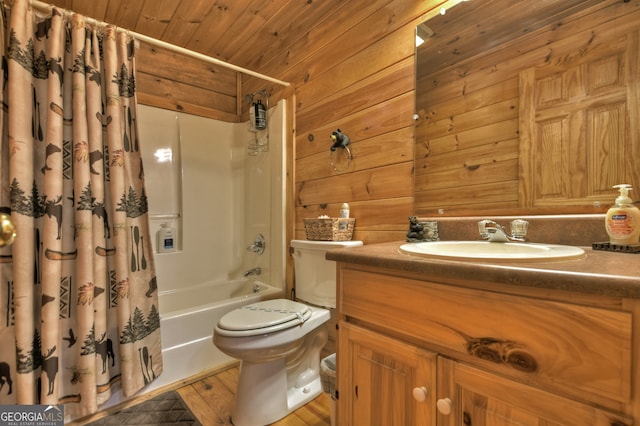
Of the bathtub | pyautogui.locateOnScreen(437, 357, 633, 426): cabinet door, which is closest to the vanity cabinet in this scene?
pyautogui.locateOnScreen(437, 357, 633, 426): cabinet door

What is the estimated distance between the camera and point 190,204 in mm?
2338

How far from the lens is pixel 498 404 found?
0.56 meters

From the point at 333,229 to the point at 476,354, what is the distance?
0.96 m

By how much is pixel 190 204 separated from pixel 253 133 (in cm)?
79

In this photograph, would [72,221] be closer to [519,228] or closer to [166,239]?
[166,239]

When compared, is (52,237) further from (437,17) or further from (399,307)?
(437,17)

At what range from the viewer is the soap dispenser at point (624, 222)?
0.71 metres

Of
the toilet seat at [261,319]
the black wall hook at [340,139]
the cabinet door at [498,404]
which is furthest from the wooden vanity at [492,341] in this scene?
the black wall hook at [340,139]

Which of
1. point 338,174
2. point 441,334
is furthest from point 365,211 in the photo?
point 441,334

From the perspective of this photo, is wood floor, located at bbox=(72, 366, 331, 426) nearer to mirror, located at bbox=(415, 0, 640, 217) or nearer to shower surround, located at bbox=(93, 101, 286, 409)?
shower surround, located at bbox=(93, 101, 286, 409)

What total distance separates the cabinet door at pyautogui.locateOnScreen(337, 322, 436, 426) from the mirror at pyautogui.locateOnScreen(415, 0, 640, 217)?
2.15 feet

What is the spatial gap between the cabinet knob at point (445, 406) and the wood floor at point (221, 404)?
0.93 m

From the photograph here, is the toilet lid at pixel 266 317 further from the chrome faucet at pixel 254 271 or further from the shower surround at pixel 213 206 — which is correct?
the chrome faucet at pixel 254 271

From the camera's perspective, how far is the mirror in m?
0.83
